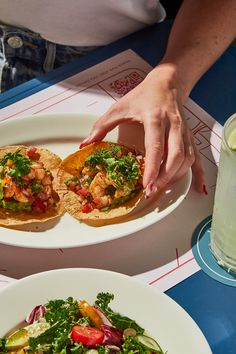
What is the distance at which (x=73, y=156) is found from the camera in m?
1.66

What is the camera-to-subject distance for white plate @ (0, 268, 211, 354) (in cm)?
126

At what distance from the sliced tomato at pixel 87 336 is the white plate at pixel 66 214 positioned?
244mm

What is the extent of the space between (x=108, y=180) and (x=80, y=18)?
634mm

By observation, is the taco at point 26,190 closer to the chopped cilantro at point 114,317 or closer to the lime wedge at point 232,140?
the chopped cilantro at point 114,317

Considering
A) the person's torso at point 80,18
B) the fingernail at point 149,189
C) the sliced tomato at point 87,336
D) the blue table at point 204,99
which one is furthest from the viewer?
the person's torso at point 80,18

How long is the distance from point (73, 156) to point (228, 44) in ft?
2.14

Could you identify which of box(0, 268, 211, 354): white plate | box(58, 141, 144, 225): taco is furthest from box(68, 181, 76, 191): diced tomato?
box(0, 268, 211, 354): white plate

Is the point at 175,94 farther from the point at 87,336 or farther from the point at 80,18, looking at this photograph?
the point at 87,336

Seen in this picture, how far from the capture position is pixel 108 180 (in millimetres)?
1614

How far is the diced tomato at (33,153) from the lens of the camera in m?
1.64

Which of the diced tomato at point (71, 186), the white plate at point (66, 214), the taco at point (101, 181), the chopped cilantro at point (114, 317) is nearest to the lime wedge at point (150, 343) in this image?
the chopped cilantro at point (114, 317)

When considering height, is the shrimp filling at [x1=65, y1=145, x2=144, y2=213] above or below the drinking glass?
below

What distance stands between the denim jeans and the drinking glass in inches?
35.4

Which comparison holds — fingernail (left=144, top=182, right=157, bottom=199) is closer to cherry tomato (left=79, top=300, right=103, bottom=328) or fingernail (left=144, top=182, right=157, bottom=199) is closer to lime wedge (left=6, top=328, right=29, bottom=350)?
cherry tomato (left=79, top=300, right=103, bottom=328)
